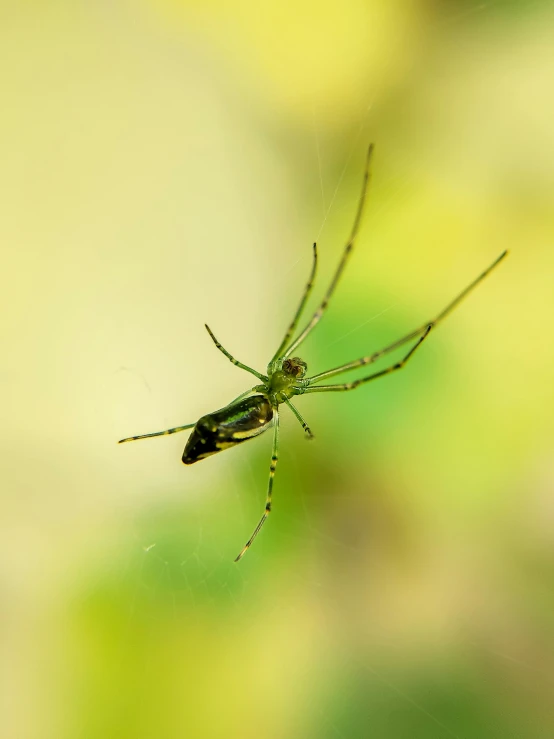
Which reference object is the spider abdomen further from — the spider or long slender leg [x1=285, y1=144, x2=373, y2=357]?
long slender leg [x1=285, y1=144, x2=373, y2=357]

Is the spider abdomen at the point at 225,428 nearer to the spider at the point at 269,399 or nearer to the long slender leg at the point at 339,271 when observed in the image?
the spider at the point at 269,399

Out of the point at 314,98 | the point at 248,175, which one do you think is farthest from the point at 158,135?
the point at 314,98

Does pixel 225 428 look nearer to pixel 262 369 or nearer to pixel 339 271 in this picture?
pixel 339 271

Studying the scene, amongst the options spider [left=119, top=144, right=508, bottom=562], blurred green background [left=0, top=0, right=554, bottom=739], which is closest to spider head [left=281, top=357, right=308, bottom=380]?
spider [left=119, top=144, right=508, bottom=562]

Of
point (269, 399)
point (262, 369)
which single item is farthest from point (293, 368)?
point (262, 369)

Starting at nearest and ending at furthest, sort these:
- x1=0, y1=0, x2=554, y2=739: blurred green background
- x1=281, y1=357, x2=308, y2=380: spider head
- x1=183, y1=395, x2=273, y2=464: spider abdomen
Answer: x1=183, y1=395, x2=273, y2=464: spider abdomen → x1=281, y1=357, x2=308, y2=380: spider head → x1=0, y1=0, x2=554, y2=739: blurred green background

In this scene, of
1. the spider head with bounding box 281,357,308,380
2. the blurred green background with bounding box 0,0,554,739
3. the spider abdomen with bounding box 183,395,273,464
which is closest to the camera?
the spider abdomen with bounding box 183,395,273,464
